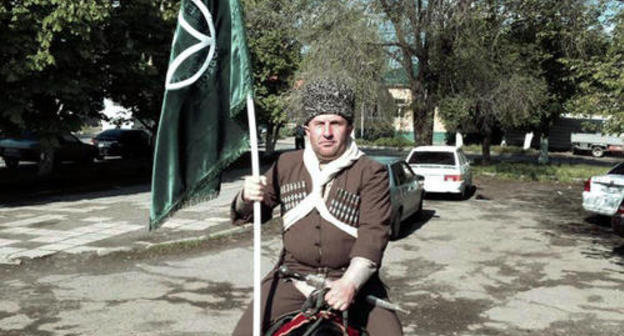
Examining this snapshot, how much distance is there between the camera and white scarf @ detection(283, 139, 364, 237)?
3193mm

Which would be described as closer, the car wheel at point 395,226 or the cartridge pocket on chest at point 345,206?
the cartridge pocket on chest at point 345,206

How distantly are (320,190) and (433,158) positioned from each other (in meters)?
15.0

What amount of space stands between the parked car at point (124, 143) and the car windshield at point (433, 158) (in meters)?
17.7

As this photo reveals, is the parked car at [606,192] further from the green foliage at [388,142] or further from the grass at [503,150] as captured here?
the green foliage at [388,142]

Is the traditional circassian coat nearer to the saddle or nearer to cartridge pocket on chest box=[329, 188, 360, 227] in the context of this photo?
cartridge pocket on chest box=[329, 188, 360, 227]

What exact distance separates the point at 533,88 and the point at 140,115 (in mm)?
15074

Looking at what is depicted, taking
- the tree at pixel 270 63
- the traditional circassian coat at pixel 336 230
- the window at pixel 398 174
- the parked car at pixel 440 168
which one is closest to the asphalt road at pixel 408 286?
the window at pixel 398 174

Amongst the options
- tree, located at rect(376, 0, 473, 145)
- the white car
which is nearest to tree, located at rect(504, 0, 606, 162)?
tree, located at rect(376, 0, 473, 145)

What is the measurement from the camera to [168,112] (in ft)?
11.6

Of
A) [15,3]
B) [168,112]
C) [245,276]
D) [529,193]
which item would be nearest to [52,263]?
[245,276]

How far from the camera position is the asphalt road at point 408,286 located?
251 inches

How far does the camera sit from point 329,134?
318 centimetres

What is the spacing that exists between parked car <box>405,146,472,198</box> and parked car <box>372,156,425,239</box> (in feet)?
10.7

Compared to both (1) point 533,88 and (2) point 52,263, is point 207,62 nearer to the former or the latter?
(2) point 52,263
